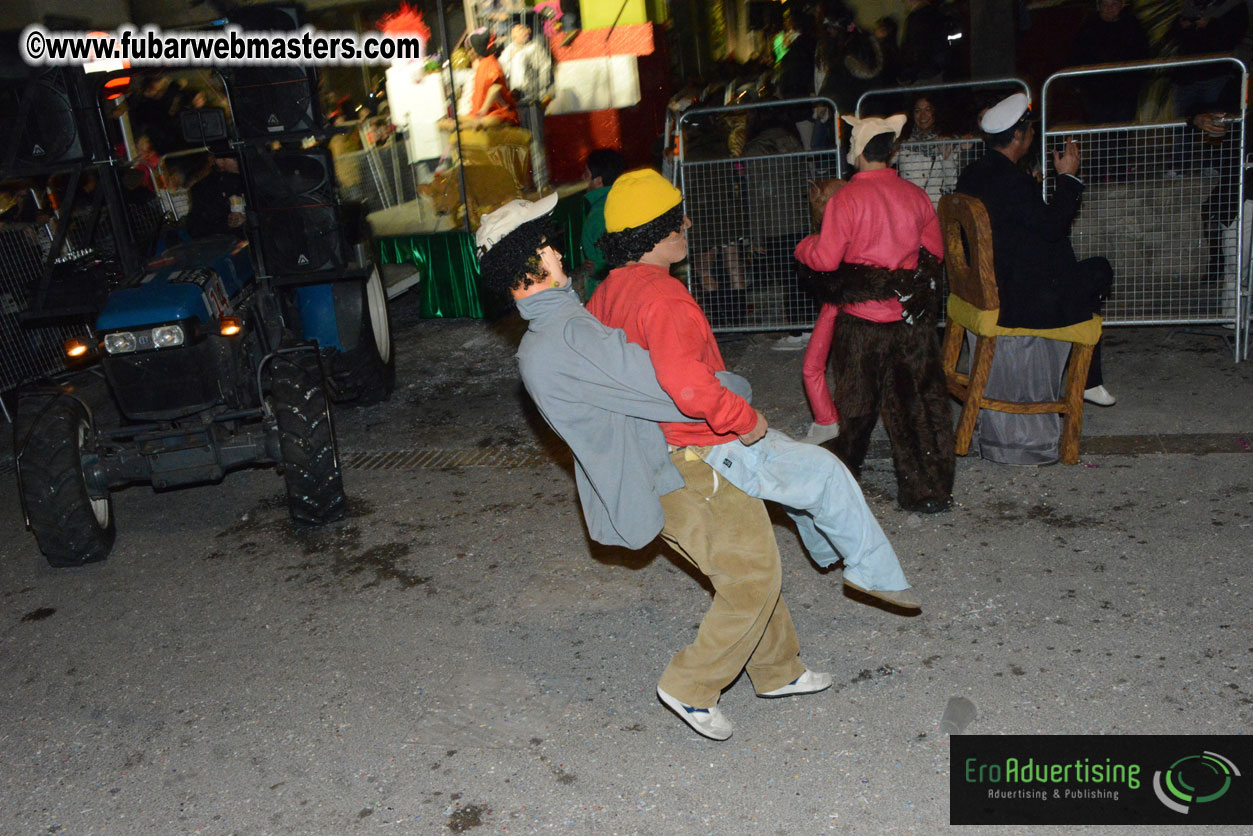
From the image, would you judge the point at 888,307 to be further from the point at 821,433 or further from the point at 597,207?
the point at 597,207

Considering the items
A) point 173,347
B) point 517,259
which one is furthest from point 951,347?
point 173,347

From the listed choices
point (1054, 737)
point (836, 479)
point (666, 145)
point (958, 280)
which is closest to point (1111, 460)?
point (958, 280)

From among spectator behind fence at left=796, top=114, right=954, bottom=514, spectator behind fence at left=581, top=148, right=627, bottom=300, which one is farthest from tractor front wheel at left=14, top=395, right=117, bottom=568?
spectator behind fence at left=796, top=114, right=954, bottom=514

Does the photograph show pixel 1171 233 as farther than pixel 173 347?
Yes

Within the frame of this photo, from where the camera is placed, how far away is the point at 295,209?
645 centimetres

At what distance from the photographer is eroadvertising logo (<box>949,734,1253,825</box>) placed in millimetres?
3014

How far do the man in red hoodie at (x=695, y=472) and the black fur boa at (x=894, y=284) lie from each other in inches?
71.3

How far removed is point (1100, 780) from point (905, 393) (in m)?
2.21

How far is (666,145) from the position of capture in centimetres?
856

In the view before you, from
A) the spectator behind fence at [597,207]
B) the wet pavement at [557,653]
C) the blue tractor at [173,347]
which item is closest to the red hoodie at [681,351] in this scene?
the wet pavement at [557,653]

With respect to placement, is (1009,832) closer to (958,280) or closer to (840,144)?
(958,280)

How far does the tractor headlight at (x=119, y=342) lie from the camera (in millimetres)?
5406

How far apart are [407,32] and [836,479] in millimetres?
9510

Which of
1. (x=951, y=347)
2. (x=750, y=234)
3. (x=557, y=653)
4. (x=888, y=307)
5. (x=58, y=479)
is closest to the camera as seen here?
(x=557, y=653)
